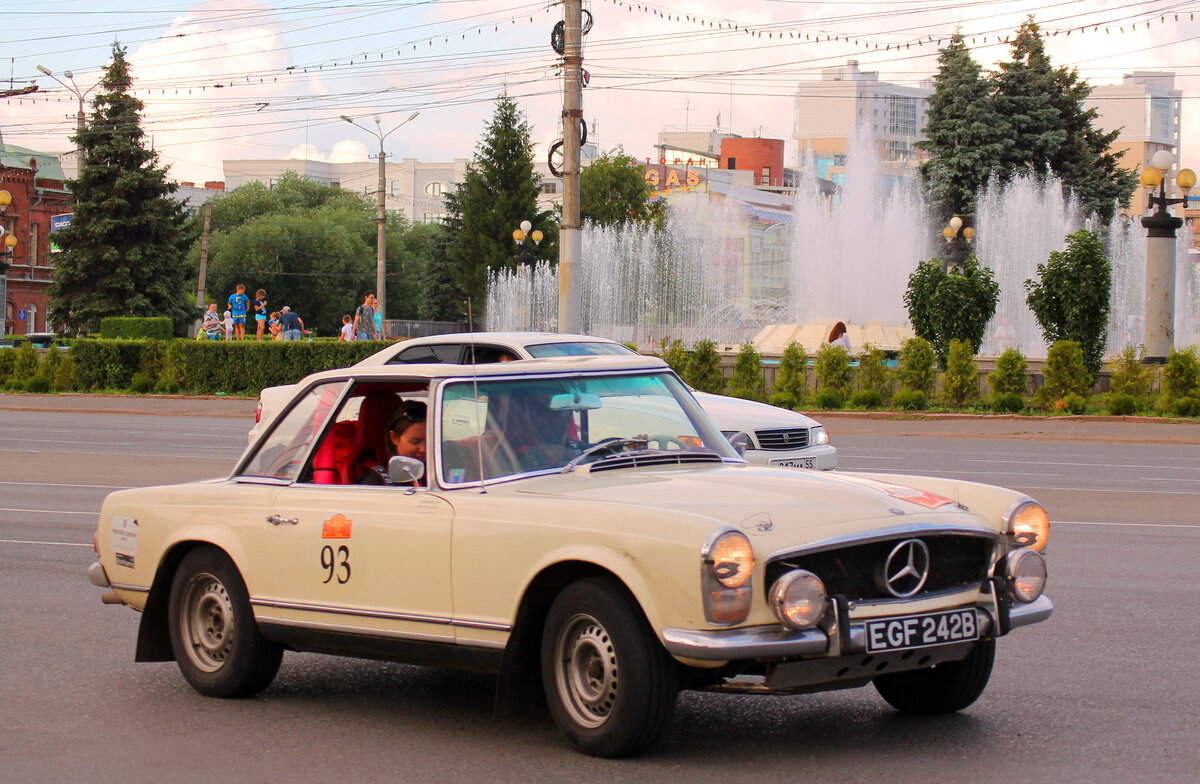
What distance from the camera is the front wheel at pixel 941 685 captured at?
5.78 m

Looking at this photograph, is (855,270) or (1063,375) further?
(855,270)

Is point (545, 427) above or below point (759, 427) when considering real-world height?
above

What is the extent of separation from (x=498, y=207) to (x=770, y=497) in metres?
76.9

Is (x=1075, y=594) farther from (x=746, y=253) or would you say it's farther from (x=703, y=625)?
(x=746, y=253)

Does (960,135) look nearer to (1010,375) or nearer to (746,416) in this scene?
(1010,375)

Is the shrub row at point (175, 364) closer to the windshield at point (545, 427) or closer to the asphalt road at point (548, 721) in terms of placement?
the asphalt road at point (548, 721)

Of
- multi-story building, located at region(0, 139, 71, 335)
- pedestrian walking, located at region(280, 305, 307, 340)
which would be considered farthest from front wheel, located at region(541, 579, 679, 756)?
multi-story building, located at region(0, 139, 71, 335)

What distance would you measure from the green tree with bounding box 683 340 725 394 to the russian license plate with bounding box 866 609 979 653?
26022mm

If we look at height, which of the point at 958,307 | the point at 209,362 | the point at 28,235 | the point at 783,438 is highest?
the point at 28,235

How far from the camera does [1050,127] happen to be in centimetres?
6238

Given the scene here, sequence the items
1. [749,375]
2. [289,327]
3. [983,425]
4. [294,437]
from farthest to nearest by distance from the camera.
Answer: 1. [289,327]
2. [749,375]
3. [983,425]
4. [294,437]

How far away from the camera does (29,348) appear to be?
3906 cm

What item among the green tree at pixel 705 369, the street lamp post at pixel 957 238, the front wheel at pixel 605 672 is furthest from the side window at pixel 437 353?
the street lamp post at pixel 957 238

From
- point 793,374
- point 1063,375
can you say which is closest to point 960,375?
point 1063,375
